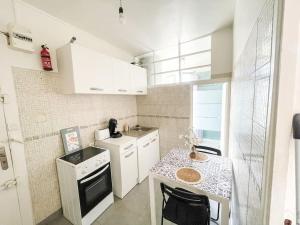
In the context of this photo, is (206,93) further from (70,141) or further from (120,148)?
(70,141)

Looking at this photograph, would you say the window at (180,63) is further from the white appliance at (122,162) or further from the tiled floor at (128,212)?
the tiled floor at (128,212)

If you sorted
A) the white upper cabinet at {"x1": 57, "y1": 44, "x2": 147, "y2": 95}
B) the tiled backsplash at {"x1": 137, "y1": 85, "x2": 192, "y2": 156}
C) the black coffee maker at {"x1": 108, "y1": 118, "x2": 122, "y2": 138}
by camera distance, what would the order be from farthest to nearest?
the tiled backsplash at {"x1": 137, "y1": 85, "x2": 192, "y2": 156}
the black coffee maker at {"x1": 108, "y1": 118, "x2": 122, "y2": 138}
the white upper cabinet at {"x1": 57, "y1": 44, "x2": 147, "y2": 95}

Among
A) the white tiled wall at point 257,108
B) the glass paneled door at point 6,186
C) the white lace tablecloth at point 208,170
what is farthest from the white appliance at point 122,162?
the white tiled wall at point 257,108

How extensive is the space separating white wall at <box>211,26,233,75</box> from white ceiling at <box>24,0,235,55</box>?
144 mm

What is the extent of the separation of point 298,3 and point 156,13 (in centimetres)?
161

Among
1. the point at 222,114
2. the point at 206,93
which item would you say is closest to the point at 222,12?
the point at 206,93

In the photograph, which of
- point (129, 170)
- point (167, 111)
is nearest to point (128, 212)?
point (129, 170)

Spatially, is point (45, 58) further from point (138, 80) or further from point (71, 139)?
point (138, 80)

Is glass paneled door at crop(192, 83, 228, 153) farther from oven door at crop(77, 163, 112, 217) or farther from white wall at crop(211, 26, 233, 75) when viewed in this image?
oven door at crop(77, 163, 112, 217)

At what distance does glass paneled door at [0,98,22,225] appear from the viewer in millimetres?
1257

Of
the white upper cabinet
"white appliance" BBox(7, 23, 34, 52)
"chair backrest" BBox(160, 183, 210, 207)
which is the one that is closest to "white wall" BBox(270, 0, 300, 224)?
"chair backrest" BBox(160, 183, 210, 207)

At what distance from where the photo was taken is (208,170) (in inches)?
52.2

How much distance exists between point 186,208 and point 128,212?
0.93 metres

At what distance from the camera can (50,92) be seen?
5.26 ft
